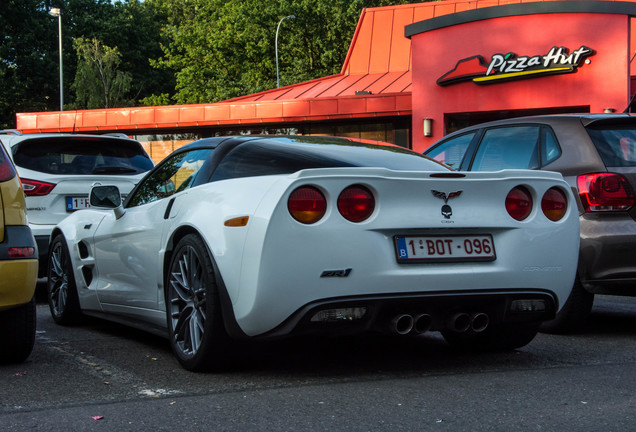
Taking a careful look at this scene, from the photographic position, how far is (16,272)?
4.50 metres

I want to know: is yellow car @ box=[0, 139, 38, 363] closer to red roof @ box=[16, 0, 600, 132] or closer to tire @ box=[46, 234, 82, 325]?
tire @ box=[46, 234, 82, 325]

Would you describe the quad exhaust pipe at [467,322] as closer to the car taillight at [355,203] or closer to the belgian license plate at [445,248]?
the belgian license plate at [445,248]

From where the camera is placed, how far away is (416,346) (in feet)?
17.6

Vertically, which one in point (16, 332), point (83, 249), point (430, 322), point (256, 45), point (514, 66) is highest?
point (256, 45)

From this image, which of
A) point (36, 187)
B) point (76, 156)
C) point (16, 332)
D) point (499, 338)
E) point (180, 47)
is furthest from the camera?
point (180, 47)

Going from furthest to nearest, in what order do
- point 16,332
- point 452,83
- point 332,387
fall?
point 452,83 < point 16,332 < point 332,387

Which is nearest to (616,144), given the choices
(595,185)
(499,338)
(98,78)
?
(595,185)

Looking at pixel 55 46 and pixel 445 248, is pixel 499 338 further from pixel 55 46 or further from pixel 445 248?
pixel 55 46

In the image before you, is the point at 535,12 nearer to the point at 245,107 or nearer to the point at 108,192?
the point at 245,107

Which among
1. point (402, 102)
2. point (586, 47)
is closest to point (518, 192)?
point (586, 47)

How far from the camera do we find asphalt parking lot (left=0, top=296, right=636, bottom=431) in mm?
3461

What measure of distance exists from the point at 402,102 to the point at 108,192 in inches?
754

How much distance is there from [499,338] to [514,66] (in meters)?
16.4

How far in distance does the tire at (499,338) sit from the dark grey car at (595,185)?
778 mm
